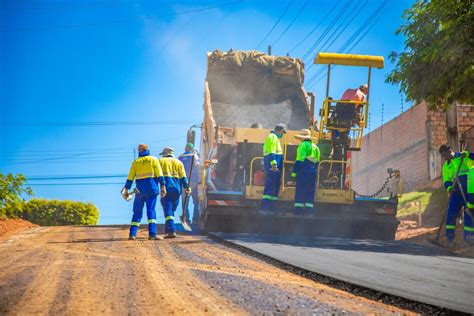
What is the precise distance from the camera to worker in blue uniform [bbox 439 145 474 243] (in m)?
10.2

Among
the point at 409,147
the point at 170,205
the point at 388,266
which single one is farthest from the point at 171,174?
the point at 409,147

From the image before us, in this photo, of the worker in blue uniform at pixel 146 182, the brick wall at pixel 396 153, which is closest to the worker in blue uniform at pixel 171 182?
the worker in blue uniform at pixel 146 182

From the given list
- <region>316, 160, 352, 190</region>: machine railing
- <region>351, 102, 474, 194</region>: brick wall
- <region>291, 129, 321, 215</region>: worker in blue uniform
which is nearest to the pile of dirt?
<region>291, 129, 321, 215</region>: worker in blue uniform

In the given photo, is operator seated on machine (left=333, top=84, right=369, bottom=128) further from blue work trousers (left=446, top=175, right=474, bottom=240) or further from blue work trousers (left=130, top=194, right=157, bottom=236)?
blue work trousers (left=130, top=194, right=157, bottom=236)

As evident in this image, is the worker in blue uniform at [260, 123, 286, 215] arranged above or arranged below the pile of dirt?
above

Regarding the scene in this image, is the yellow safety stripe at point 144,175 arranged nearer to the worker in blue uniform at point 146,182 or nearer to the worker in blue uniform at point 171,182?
the worker in blue uniform at point 146,182

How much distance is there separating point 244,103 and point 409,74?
12.8ft

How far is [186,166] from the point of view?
14062mm

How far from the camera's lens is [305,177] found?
36.2 ft

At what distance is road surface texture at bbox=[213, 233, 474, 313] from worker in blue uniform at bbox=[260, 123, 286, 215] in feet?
4.95

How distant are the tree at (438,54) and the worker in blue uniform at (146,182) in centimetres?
476

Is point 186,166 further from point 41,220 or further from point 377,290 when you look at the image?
point 377,290

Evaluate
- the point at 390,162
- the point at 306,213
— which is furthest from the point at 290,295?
the point at 390,162

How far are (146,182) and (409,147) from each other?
14.6 m
